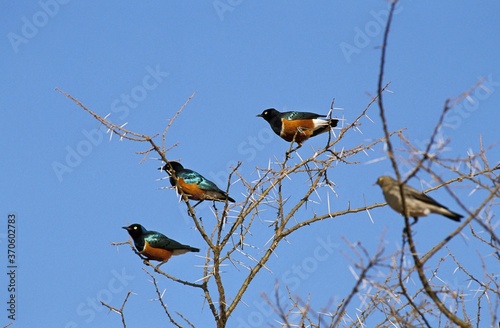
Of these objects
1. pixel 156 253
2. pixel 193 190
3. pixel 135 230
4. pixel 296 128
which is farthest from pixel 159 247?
pixel 296 128

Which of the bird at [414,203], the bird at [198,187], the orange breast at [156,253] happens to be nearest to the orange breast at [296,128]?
the bird at [198,187]

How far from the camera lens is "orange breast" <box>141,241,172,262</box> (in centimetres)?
882

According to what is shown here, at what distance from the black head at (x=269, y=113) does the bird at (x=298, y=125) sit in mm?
57

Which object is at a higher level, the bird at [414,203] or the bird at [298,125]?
the bird at [298,125]

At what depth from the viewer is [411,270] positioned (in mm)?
3189

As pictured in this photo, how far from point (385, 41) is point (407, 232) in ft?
2.74

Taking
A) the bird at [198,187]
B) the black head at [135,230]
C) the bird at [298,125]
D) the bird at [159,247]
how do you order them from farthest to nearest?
the black head at [135,230] → the bird at [159,247] → the bird at [298,125] → the bird at [198,187]

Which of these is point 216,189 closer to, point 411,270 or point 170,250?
point 170,250

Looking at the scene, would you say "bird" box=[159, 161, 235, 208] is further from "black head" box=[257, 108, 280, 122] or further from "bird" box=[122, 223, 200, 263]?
"black head" box=[257, 108, 280, 122]

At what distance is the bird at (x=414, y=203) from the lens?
12.7 feet

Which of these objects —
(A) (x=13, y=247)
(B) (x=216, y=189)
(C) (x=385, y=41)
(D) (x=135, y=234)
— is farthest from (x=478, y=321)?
(A) (x=13, y=247)

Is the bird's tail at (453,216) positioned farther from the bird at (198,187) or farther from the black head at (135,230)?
the black head at (135,230)

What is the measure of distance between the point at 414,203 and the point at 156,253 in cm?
531

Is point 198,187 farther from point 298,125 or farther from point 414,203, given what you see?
point 414,203
